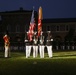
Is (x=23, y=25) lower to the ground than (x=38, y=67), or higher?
higher

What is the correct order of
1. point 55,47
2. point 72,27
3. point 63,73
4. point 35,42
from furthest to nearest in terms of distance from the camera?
point 72,27, point 55,47, point 35,42, point 63,73

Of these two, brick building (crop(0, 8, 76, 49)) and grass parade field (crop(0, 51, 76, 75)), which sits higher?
brick building (crop(0, 8, 76, 49))

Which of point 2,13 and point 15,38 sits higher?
point 2,13

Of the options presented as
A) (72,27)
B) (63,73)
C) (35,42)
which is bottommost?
(63,73)

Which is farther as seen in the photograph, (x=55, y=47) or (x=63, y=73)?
(x=55, y=47)

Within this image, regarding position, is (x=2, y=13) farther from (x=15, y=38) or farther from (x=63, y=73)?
(x=63, y=73)

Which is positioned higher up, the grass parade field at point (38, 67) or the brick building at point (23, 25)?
the brick building at point (23, 25)

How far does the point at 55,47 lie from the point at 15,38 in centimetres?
3368

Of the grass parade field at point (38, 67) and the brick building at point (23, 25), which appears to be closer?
the grass parade field at point (38, 67)

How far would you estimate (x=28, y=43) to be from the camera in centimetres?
3406

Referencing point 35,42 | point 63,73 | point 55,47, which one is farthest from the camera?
point 55,47

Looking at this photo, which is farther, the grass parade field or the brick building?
the brick building

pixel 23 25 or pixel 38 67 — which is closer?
pixel 38 67

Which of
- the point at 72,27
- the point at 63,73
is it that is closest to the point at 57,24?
the point at 72,27
